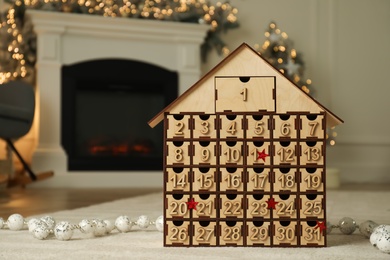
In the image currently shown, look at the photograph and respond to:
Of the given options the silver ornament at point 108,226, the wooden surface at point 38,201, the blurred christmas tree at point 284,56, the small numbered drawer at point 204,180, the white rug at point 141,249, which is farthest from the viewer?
the blurred christmas tree at point 284,56

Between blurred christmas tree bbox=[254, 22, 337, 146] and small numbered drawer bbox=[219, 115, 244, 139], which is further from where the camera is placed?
blurred christmas tree bbox=[254, 22, 337, 146]

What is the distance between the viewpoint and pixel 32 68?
14.8ft

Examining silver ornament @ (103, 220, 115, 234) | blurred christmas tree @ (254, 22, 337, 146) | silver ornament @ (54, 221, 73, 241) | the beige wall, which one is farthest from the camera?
the beige wall

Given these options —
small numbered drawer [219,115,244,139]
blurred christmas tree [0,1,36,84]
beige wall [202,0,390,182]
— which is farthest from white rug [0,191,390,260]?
beige wall [202,0,390,182]

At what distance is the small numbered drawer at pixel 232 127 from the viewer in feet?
4.71

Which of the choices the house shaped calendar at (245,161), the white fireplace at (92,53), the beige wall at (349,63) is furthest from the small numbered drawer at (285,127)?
the beige wall at (349,63)

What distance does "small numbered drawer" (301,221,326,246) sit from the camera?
1.41 meters

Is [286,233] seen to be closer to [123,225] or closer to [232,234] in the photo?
[232,234]

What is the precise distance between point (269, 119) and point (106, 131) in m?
3.28

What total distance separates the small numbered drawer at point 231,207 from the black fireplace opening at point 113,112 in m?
3.14

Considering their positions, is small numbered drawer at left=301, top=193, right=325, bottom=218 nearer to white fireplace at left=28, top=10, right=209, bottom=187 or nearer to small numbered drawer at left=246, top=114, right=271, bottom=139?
small numbered drawer at left=246, top=114, right=271, bottom=139

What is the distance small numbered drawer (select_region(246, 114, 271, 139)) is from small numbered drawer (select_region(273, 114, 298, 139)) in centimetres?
2

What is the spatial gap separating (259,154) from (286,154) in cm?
6

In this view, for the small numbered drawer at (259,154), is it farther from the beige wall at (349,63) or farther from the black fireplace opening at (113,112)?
the beige wall at (349,63)
